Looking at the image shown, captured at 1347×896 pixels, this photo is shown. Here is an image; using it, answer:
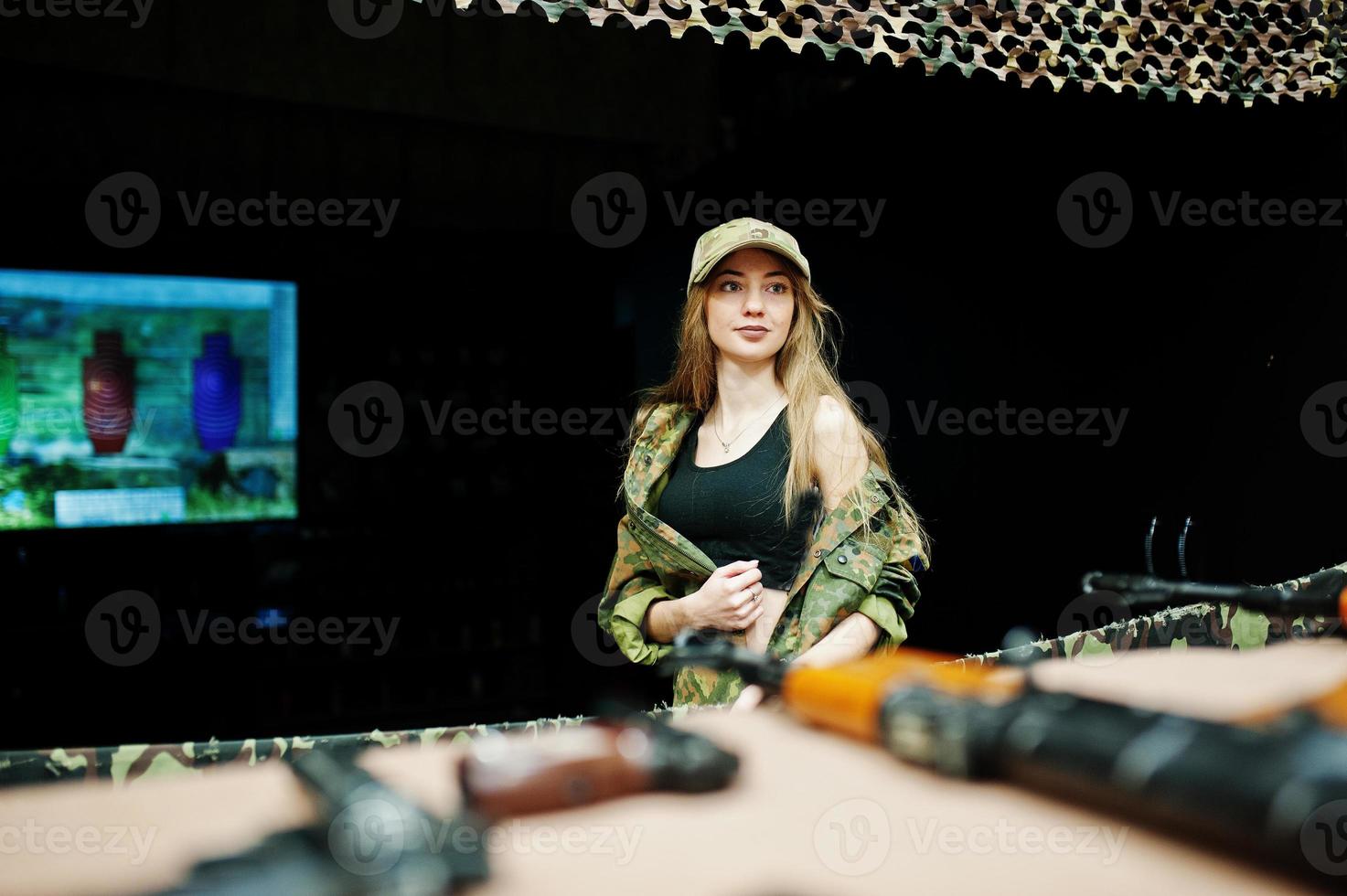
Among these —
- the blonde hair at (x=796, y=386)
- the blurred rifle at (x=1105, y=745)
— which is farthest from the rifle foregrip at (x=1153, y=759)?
the blonde hair at (x=796, y=386)

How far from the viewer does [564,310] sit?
221 inches

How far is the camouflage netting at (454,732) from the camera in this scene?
0.83 meters

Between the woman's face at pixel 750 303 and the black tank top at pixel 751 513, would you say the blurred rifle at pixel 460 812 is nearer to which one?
the black tank top at pixel 751 513

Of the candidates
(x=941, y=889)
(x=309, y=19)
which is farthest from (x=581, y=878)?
(x=309, y=19)

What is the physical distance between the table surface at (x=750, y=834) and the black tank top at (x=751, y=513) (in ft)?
2.92

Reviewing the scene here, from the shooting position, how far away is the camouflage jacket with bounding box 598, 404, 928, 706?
158cm

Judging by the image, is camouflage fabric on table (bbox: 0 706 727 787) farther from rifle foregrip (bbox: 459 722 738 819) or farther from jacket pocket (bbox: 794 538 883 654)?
jacket pocket (bbox: 794 538 883 654)

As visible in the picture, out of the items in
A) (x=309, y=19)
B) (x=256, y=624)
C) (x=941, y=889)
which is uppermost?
(x=309, y=19)

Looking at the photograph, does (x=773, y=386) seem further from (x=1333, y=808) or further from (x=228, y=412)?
(x=228, y=412)

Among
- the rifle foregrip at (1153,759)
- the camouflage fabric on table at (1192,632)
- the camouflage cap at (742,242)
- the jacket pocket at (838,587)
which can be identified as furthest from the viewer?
the camouflage cap at (742,242)

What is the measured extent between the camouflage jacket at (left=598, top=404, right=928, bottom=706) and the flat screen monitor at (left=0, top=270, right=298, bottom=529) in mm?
3458

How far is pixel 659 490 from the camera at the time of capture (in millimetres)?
1816

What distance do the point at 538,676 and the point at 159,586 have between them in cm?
209

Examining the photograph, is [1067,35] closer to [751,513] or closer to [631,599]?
[751,513]
